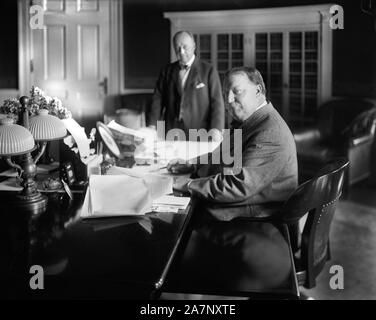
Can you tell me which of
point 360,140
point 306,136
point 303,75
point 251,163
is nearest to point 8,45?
point 303,75

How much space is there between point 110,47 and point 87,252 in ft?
19.3

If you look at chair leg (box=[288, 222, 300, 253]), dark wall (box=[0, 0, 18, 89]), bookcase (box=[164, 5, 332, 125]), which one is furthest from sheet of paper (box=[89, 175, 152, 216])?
dark wall (box=[0, 0, 18, 89])

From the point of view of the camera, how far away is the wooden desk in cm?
140

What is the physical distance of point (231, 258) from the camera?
1.71 m

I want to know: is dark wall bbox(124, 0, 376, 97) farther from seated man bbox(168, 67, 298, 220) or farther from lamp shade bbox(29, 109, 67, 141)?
lamp shade bbox(29, 109, 67, 141)

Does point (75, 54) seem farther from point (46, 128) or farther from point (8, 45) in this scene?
point (46, 128)

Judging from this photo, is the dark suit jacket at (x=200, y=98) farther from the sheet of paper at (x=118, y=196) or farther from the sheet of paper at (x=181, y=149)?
the sheet of paper at (x=118, y=196)

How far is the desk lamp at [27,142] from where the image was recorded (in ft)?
6.39

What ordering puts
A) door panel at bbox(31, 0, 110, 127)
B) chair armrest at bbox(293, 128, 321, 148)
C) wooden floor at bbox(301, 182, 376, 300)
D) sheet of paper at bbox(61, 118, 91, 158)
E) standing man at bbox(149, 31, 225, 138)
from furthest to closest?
door panel at bbox(31, 0, 110, 127) < chair armrest at bbox(293, 128, 321, 148) < standing man at bbox(149, 31, 225, 138) < wooden floor at bbox(301, 182, 376, 300) < sheet of paper at bbox(61, 118, 91, 158)

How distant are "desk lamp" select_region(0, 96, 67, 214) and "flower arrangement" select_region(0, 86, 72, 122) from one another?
186 mm

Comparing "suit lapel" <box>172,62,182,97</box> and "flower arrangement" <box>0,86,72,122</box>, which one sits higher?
"suit lapel" <box>172,62,182,97</box>

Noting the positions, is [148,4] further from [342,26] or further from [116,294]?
[116,294]

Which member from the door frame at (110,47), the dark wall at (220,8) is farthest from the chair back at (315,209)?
the door frame at (110,47)
